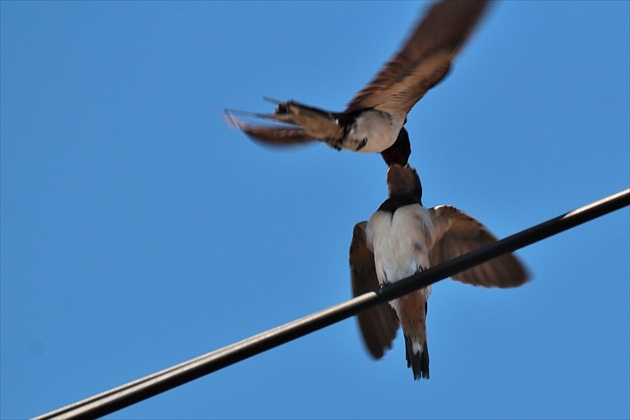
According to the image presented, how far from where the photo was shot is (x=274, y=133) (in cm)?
644

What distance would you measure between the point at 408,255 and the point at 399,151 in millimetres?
708

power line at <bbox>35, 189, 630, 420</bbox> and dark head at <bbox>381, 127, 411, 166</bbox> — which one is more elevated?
dark head at <bbox>381, 127, 411, 166</bbox>

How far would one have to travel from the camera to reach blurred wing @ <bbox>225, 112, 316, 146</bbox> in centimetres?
635

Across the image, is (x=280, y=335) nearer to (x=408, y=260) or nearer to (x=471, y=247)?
(x=408, y=260)

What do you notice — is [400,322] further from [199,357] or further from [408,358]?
[199,357]

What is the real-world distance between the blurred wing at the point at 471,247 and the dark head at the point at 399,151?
35cm

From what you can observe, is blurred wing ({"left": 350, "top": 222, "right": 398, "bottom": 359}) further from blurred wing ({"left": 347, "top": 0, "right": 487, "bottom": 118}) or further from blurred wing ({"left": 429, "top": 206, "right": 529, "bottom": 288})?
blurred wing ({"left": 347, "top": 0, "right": 487, "bottom": 118})

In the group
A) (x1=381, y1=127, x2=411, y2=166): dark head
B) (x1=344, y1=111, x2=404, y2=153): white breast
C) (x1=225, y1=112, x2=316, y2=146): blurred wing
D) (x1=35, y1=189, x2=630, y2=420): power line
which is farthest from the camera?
(x1=381, y1=127, x2=411, y2=166): dark head

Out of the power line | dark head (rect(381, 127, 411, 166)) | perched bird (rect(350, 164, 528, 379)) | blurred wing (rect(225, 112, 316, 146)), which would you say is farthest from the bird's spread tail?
the power line

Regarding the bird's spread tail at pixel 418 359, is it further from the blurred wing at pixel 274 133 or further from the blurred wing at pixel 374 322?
the blurred wing at pixel 274 133

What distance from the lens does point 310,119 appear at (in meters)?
5.69

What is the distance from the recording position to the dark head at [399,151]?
6.68m

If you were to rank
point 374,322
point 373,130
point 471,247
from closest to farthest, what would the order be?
point 373,130
point 374,322
point 471,247

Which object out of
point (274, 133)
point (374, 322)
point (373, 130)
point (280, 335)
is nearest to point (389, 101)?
point (373, 130)
